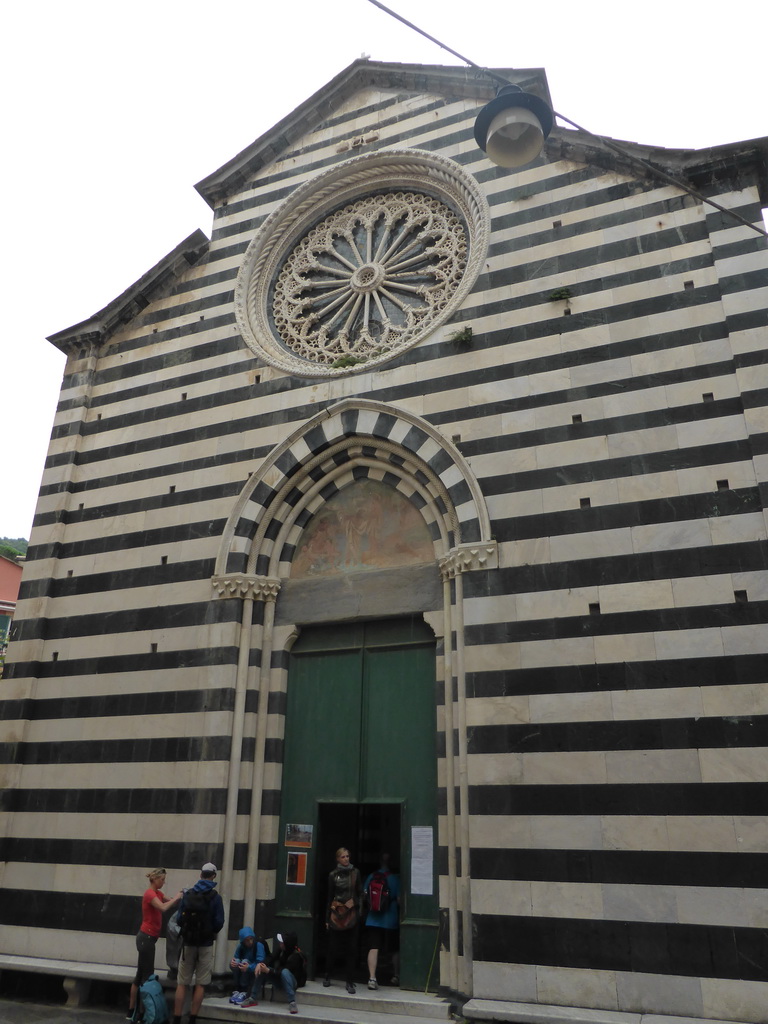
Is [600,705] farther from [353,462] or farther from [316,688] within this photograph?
[353,462]

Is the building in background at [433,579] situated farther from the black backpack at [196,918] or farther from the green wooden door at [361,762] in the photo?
the black backpack at [196,918]

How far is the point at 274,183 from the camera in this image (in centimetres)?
1380

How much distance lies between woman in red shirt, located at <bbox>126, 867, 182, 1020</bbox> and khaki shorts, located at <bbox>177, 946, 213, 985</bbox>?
0.50 metres

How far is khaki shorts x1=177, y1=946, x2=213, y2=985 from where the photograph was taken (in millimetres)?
8156

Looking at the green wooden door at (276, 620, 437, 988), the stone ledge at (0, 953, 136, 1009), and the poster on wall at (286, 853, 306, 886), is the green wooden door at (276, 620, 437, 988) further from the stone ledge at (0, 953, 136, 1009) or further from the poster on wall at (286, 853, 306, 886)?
the stone ledge at (0, 953, 136, 1009)

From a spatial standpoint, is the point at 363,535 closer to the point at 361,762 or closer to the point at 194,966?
the point at 361,762

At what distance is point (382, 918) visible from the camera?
9094 mm

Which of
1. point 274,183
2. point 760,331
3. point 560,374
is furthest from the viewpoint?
point 274,183

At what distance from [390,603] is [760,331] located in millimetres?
5568

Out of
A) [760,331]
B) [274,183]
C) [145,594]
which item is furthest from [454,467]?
[274,183]

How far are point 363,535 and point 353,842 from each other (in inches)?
156

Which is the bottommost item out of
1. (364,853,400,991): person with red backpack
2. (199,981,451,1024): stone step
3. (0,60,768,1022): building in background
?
(199,981,451,1024): stone step

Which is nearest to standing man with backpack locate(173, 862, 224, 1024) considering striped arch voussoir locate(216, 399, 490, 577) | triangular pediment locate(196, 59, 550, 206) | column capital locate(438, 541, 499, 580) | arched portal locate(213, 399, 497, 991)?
arched portal locate(213, 399, 497, 991)

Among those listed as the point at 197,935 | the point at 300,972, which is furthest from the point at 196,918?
the point at 300,972
